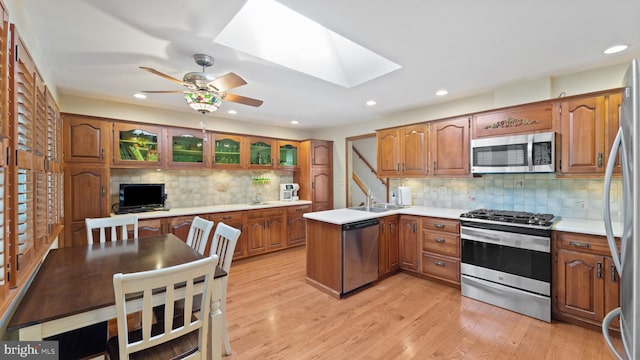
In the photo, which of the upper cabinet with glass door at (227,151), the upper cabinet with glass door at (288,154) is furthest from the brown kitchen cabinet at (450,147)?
the upper cabinet with glass door at (227,151)

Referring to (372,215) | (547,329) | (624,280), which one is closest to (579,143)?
(547,329)

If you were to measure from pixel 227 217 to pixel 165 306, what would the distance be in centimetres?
288

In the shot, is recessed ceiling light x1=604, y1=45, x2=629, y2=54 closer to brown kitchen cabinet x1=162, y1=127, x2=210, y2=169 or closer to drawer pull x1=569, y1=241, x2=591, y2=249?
drawer pull x1=569, y1=241, x2=591, y2=249

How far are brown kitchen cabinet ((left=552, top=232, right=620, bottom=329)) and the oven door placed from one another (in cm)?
10

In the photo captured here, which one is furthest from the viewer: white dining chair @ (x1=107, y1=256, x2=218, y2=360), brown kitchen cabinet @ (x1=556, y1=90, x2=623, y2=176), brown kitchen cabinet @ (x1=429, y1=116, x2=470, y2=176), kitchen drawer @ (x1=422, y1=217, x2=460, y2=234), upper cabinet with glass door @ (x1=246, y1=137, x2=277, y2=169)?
upper cabinet with glass door @ (x1=246, y1=137, x2=277, y2=169)

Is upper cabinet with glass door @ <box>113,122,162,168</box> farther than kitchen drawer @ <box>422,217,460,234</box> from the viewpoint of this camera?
Yes

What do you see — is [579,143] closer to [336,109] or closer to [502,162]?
[502,162]

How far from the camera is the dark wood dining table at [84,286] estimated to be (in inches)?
44.3

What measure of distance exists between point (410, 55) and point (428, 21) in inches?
20.5

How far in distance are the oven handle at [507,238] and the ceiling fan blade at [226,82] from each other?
278 cm

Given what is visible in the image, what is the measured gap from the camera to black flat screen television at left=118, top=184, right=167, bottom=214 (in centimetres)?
354

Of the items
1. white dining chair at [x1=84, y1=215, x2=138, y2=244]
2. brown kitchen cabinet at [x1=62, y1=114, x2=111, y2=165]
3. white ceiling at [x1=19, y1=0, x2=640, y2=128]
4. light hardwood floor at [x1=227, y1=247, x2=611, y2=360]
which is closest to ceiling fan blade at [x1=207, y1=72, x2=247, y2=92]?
white ceiling at [x1=19, y1=0, x2=640, y2=128]

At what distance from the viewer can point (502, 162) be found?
296 centimetres

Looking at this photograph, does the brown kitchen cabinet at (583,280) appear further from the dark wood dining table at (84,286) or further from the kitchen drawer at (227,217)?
the kitchen drawer at (227,217)
